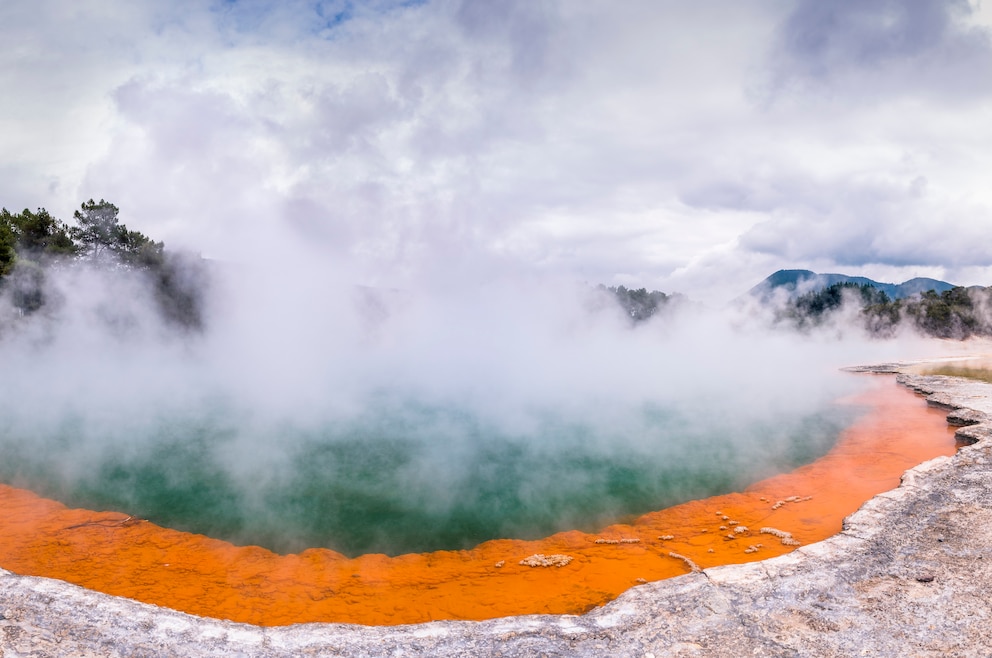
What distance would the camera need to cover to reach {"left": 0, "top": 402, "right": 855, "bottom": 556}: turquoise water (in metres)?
5.84

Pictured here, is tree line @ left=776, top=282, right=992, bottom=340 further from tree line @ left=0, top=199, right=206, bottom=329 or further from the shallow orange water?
tree line @ left=0, top=199, right=206, bottom=329

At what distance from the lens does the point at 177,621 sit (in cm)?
319

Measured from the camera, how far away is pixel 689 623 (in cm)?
317

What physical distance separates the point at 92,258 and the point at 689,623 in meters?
20.4

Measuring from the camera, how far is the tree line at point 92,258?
14328mm

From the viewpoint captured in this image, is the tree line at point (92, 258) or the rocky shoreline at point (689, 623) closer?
the rocky shoreline at point (689, 623)

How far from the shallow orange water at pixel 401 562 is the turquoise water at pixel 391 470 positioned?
0.31 meters

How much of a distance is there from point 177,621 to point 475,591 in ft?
6.96

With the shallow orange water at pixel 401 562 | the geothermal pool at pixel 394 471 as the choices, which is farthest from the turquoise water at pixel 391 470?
the shallow orange water at pixel 401 562

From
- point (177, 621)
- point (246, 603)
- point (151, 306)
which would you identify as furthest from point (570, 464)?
point (151, 306)

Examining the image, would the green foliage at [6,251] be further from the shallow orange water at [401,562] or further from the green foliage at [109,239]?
the shallow orange water at [401,562]

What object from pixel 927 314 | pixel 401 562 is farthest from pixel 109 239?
pixel 927 314

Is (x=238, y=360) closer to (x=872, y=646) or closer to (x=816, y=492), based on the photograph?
(x=816, y=492)

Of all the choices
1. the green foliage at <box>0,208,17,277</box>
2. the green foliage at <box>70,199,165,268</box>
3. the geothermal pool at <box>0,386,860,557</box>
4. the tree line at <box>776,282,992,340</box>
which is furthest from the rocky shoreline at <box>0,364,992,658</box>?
the tree line at <box>776,282,992,340</box>
